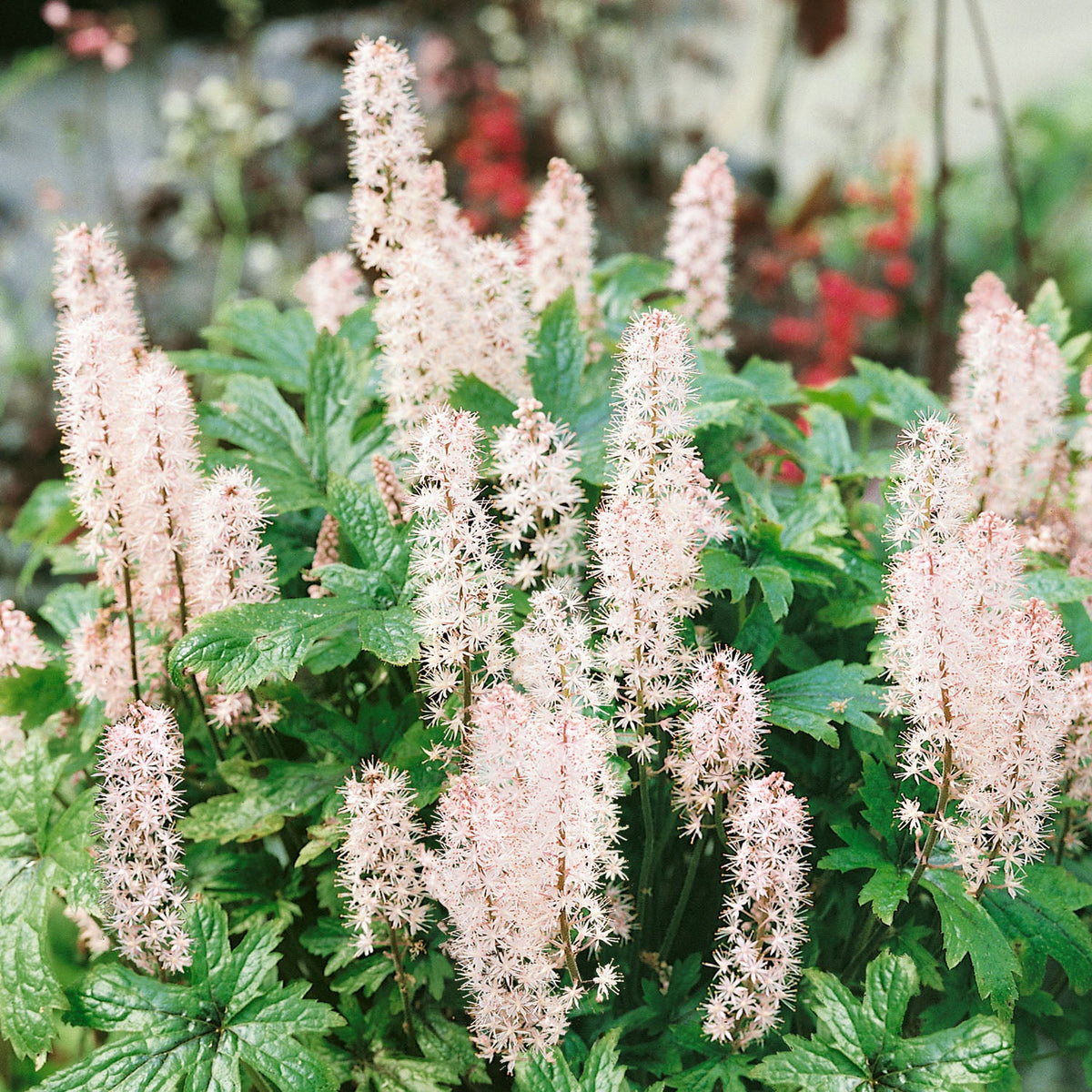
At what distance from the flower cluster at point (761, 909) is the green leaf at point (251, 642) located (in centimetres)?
48

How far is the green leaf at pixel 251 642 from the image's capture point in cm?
116

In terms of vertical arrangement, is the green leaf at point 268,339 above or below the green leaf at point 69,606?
above

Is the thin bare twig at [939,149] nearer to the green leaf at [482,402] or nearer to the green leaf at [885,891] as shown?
the green leaf at [482,402]

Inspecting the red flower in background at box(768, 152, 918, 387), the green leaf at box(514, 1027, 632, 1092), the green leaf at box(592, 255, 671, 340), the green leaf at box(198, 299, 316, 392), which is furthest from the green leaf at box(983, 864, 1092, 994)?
the red flower in background at box(768, 152, 918, 387)

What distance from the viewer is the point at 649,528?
3.59 feet

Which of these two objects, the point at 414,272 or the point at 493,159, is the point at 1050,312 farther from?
the point at 493,159

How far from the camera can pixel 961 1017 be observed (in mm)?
1374

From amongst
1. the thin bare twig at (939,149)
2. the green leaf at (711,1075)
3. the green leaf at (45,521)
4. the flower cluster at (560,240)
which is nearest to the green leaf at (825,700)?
the green leaf at (711,1075)

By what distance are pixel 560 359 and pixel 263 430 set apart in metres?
0.45

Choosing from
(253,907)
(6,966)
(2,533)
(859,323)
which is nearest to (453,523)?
(253,907)

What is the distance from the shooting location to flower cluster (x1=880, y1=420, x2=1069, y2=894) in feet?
3.56

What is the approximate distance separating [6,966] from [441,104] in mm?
4740

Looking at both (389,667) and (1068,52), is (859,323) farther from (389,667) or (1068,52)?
(389,667)

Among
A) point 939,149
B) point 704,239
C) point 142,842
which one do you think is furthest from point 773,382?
point 142,842
